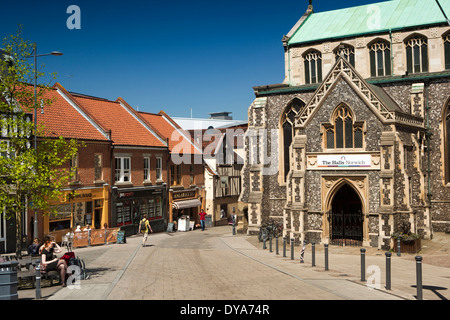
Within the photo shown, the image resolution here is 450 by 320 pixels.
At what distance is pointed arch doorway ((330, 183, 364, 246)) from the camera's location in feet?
91.7

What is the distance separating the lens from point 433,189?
30594mm

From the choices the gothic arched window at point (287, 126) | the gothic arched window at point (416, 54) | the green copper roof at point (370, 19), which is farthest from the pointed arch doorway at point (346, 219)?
the green copper roof at point (370, 19)

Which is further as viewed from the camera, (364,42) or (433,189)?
(364,42)

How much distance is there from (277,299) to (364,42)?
28303 millimetres

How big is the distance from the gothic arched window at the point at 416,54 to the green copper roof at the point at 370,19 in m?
1.12

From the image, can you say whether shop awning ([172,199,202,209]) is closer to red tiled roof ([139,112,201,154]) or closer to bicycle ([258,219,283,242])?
red tiled roof ([139,112,201,154])

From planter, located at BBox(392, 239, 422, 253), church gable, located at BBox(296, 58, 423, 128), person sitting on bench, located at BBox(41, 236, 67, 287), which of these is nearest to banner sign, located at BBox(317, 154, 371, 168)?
church gable, located at BBox(296, 58, 423, 128)

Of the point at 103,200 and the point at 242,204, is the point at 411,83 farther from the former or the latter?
the point at 103,200

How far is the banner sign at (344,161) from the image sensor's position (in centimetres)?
2674

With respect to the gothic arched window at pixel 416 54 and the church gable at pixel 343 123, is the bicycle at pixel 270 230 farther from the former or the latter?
the gothic arched window at pixel 416 54

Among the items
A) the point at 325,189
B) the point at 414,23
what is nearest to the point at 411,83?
the point at 414,23

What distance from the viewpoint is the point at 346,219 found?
1160 inches

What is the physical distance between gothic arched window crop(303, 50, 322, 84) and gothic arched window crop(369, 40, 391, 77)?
3.99m

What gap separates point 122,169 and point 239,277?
23172mm
